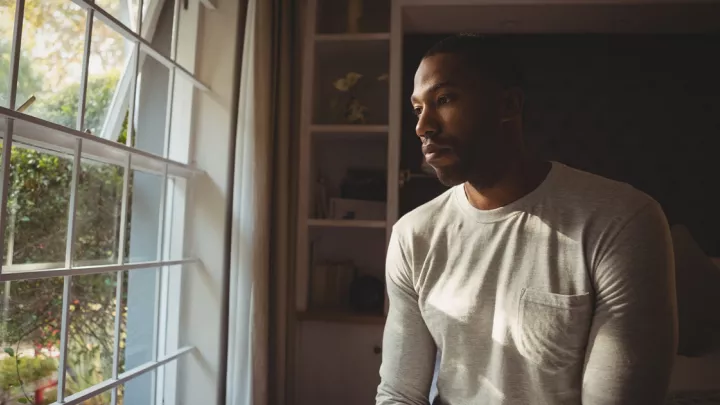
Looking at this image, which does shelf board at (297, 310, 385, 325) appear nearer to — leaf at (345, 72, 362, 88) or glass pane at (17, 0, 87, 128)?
leaf at (345, 72, 362, 88)

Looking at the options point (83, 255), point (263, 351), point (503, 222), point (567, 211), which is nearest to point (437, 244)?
point (503, 222)

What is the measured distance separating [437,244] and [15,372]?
3.40ft

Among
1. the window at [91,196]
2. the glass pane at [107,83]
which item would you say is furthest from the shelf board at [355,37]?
the glass pane at [107,83]

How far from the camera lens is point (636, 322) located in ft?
2.97

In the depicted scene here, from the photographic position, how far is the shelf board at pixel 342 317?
2.11 meters

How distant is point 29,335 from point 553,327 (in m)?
1.20

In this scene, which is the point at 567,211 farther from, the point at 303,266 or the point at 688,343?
the point at 303,266

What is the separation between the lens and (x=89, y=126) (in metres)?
1.41

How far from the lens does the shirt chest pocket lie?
0.97 metres

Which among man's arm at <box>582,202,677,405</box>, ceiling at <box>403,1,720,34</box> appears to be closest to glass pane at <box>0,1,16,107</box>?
man's arm at <box>582,202,677,405</box>

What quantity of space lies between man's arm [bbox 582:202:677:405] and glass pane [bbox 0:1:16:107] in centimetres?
129

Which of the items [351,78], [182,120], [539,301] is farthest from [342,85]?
[539,301]

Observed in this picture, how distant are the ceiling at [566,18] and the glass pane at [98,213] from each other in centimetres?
155

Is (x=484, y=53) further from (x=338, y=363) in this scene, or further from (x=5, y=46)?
(x=338, y=363)
